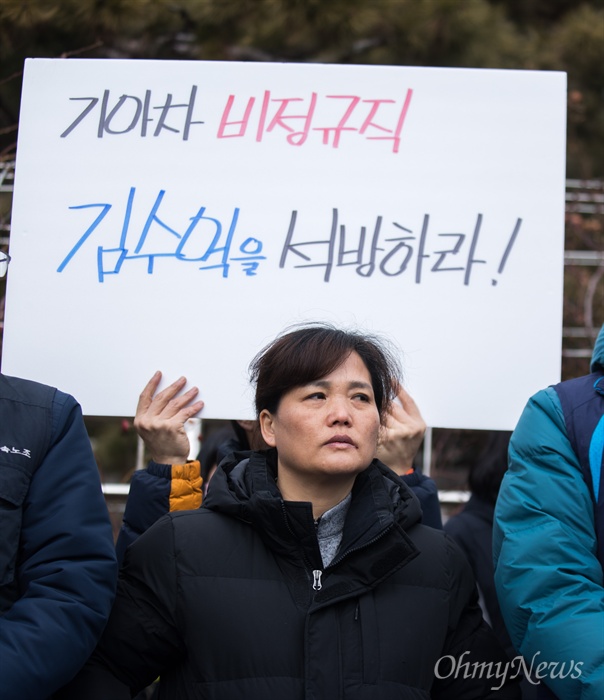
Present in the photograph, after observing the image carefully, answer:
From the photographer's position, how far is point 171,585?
7.06ft

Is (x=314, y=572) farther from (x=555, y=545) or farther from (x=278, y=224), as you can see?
(x=278, y=224)

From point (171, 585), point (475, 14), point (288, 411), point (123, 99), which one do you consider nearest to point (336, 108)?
point (123, 99)

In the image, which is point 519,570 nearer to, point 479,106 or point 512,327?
point 512,327

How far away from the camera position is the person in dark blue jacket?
6.40ft

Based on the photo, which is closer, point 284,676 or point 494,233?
point 284,676

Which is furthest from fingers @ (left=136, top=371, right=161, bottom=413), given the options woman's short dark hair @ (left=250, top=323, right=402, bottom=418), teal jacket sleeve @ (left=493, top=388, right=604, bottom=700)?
teal jacket sleeve @ (left=493, top=388, right=604, bottom=700)

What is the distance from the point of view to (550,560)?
83.6 inches

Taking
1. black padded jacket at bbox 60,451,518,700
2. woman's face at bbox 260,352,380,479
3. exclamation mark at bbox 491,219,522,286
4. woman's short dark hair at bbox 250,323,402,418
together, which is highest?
exclamation mark at bbox 491,219,522,286

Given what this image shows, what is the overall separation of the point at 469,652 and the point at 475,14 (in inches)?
137

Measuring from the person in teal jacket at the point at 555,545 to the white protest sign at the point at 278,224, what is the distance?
1.54ft

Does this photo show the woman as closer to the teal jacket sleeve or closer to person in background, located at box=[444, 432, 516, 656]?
the teal jacket sleeve

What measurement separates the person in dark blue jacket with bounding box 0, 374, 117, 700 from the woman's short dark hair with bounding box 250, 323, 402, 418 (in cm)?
45

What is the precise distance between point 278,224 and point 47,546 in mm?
1127

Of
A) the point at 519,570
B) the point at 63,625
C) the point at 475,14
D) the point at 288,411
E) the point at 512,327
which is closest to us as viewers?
the point at 63,625
